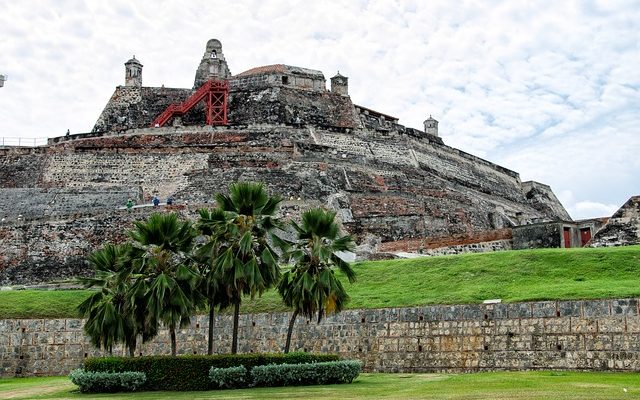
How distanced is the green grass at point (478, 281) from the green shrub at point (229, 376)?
4.74m

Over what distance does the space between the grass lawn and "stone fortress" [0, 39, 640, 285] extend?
38.3 ft

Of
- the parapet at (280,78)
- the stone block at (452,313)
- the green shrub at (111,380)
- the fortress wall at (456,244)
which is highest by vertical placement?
the parapet at (280,78)

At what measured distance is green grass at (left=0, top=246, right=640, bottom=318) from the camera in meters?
20.8

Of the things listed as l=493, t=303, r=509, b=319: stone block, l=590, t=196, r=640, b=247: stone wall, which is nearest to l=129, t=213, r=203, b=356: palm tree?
l=493, t=303, r=509, b=319: stone block

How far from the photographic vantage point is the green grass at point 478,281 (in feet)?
68.3

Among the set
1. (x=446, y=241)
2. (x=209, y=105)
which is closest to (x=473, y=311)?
(x=446, y=241)

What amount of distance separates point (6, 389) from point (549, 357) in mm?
13451

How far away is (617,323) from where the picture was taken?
62.6ft

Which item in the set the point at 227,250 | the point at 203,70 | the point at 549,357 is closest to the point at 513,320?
the point at 549,357

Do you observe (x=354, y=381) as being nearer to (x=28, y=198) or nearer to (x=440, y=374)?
(x=440, y=374)

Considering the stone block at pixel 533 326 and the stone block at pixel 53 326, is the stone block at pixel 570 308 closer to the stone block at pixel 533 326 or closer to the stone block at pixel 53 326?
the stone block at pixel 533 326

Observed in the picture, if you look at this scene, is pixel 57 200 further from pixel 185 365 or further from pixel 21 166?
pixel 185 365

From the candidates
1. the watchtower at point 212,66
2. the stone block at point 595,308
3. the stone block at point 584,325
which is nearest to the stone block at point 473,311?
the stone block at point 584,325

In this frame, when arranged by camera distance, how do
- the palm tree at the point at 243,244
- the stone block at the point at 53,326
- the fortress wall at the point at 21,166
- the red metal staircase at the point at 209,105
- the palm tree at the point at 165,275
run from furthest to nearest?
the red metal staircase at the point at 209,105, the fortress wall at the point at 21,166, the stone block at the point at 53,326, the palm tree at the point at 243,244, the palm tree at the point at 165,275
